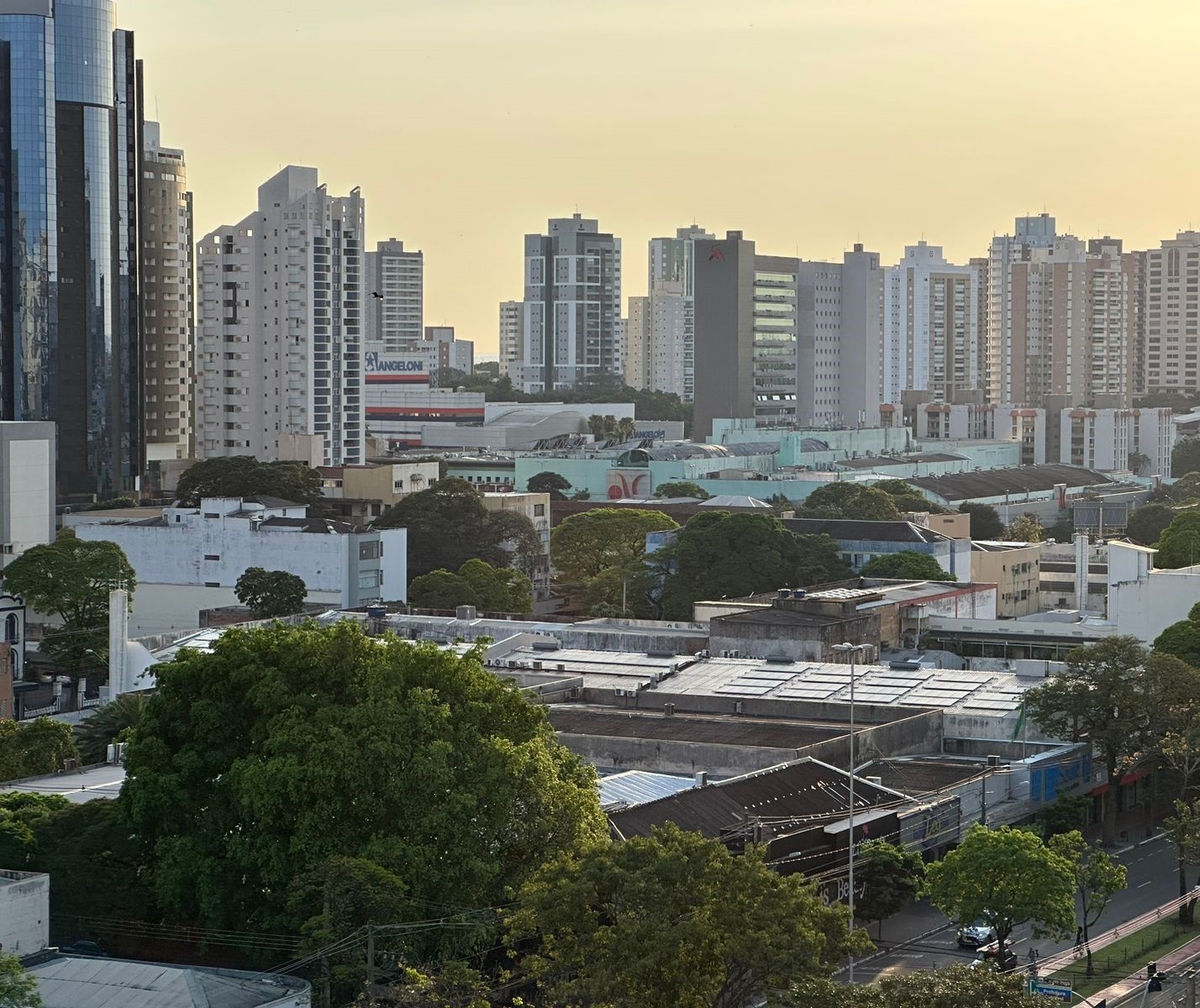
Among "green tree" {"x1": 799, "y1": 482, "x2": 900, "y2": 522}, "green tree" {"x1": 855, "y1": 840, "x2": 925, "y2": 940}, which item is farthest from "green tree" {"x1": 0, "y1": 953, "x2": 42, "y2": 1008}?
"green tree" {"x1": 799, "y1": 482, "x2": 900, "y2": 522}

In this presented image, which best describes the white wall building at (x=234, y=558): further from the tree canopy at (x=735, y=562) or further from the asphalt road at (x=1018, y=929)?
the asphalt road at (x=1018, y=929)

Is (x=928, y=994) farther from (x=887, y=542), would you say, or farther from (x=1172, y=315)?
(x=1172, y=315)

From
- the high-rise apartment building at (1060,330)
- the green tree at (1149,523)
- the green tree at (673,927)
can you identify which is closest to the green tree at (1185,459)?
the high-rise apartment building at (1060,330)

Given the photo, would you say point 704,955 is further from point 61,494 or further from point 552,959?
point 61,494

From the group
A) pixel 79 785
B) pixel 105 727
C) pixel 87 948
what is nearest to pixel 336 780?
pixel 87 948

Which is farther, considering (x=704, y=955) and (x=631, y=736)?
(x=631, y=736)

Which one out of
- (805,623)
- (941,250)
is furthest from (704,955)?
(941,250)

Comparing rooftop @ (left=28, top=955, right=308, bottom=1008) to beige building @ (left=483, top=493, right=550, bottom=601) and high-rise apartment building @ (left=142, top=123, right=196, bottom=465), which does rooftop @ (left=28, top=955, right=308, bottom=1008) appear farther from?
high-rise apartment building @ (left=142, top=123, right=196, bottom=465)
